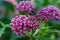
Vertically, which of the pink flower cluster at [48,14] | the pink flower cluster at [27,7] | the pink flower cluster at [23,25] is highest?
the pink flower cluster at [27,7]

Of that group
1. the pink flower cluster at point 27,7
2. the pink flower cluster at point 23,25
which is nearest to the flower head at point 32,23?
the pink flower cluster at point 23,25

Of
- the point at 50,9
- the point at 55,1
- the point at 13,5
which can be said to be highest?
the point at 13,5

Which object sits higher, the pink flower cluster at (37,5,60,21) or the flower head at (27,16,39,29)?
the pink flower cluster at (37,5,60,21)

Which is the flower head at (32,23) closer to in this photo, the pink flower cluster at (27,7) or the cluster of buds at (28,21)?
the cluster of buds at (28,21)

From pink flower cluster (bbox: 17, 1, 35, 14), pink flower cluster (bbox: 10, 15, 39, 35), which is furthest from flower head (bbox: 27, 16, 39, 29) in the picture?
pink flower cluster (bbox: 17, 1, 35, 14)

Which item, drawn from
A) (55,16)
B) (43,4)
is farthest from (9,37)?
(55,16)

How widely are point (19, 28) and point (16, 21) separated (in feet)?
0.15

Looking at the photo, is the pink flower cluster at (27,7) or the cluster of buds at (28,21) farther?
the pink flower cluster at (27,7)

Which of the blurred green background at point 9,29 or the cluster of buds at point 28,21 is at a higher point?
the blurred green background at point 9,29

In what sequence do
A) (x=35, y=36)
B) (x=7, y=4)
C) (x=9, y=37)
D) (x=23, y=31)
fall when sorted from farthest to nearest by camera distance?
(x=7, y=4) → (x=9, y=37) → (x=35, y=36) → (x=23, y=31)

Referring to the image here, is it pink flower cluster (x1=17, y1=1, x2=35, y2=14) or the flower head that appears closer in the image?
the flower head

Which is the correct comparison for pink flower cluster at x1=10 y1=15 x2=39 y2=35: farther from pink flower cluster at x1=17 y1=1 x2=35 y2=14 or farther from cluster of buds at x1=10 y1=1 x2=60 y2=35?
pink flower cluster at x1=17 y1=1 x2=35 y2=14

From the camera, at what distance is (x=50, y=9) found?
3.79 ft

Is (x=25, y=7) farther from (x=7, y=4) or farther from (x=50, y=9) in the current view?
(x=7, y=4)
